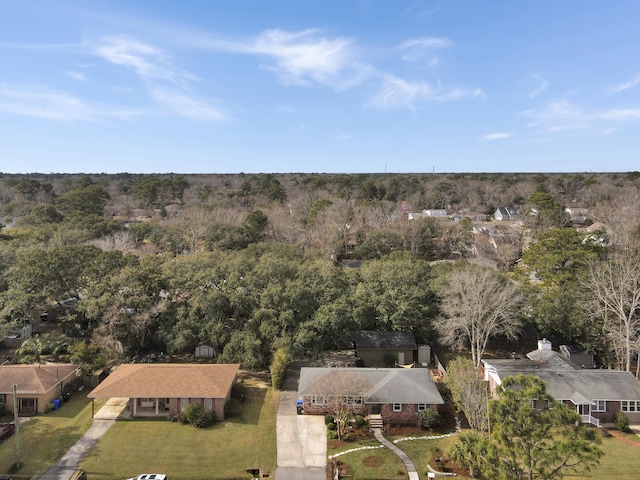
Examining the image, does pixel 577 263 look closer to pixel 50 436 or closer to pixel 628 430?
pixel 628 430

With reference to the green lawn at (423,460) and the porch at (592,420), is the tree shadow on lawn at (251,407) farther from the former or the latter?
the porch at (592,420)

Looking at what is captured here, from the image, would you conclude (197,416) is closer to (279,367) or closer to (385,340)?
(279,367)

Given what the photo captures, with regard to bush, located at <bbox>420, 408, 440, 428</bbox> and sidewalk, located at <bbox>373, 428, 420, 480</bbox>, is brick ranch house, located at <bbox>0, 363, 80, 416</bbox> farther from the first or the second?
bush, located at <bbox>420, 408, 440, 428</bbox>

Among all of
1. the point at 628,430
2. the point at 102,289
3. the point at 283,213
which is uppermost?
the point at 283,213

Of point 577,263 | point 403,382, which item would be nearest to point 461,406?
point 403,382

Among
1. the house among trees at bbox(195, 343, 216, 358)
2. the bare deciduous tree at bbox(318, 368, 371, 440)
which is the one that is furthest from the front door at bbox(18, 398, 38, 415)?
the bare deciduous tree at bbox(318, 368, 371, 440)

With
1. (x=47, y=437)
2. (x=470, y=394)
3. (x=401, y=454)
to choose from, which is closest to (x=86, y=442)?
(x=47, y=437)
